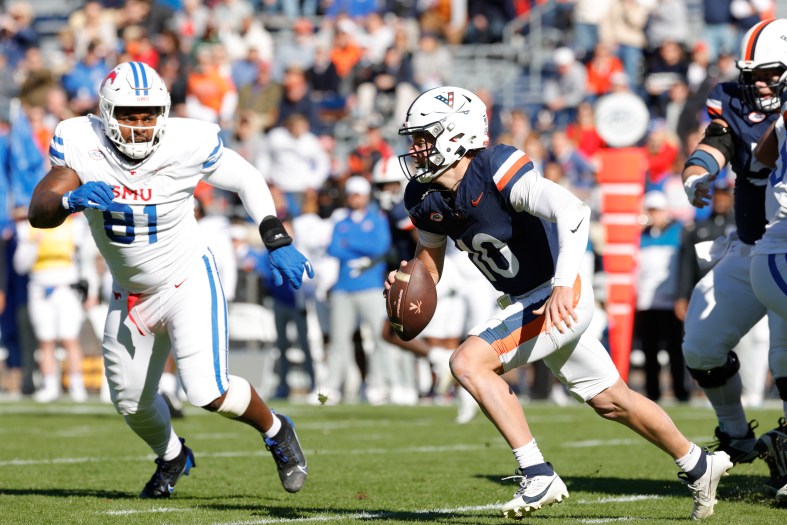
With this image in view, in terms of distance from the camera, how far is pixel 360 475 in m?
6.95

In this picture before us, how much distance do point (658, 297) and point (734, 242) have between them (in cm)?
626

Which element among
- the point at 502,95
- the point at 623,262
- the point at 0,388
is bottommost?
the point at 0,388

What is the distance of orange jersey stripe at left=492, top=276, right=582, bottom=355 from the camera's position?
4980 mm

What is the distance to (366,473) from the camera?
7035 millimetres

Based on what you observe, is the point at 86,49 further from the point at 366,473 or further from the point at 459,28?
the point at 366,473

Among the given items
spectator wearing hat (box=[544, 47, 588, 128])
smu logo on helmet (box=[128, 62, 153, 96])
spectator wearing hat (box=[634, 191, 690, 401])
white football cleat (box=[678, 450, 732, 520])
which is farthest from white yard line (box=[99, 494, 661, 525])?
spectator wearing hat (box=[544, 47, 588, 128])

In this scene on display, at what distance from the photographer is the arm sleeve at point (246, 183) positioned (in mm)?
5863

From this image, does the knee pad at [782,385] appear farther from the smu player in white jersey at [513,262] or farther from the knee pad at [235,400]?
the knee pad at [235,400]

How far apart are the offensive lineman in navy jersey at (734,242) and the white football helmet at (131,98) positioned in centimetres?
240

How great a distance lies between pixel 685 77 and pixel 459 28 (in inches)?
171

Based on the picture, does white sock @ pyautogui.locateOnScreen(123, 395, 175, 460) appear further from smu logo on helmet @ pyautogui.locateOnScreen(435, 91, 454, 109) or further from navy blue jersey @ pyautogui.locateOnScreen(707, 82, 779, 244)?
navy blue jersey @ pyautogui.locateOnScreen(707, 82, 779, 244)

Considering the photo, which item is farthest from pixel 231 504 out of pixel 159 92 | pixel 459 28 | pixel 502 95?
pixel 459 28

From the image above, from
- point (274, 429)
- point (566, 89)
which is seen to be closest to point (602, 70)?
point (566, 89)

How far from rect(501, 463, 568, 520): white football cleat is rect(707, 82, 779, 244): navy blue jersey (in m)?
1.88
